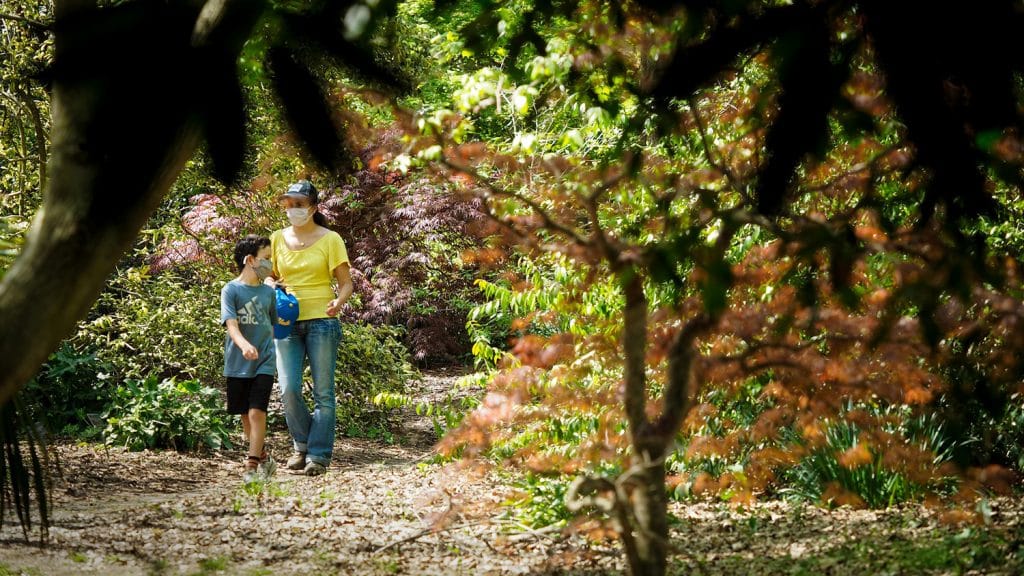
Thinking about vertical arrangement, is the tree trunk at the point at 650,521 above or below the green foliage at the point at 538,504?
above

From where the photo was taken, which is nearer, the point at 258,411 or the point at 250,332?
the point at 258,411

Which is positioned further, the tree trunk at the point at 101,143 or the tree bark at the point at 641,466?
the tree bark at the point at 641,466

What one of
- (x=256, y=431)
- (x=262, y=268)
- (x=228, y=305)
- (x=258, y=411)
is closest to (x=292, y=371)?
(x=258, y=411)

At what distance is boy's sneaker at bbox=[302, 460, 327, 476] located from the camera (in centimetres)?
606

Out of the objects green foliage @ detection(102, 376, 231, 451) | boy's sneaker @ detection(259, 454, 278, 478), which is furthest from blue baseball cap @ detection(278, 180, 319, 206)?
green foliage @ detection(102, 376, 231, 451)

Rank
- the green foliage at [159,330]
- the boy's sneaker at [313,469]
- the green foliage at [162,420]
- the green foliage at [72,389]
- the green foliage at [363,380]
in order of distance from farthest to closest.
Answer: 1. the green foliage at [363,380]
2. the green foliage at [159,330]
3. the green foliage at [72,389]
4. the green foliage at [162,420]
5. the boy's sneaker at [313,469]

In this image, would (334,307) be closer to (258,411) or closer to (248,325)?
(248,325)

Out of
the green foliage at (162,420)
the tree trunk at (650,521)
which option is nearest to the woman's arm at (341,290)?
the green foliage at (162,420)

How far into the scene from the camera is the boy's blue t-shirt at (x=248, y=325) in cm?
602

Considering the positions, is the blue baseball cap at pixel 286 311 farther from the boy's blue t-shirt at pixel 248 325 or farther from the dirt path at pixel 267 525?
the dirt path at pixel 267 525

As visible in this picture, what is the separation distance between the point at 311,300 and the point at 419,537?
93.3 inches

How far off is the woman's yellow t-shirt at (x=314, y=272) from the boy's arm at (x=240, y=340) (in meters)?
0.35

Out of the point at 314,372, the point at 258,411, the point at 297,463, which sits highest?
the point at 314,372

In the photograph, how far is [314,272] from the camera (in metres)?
5.94
